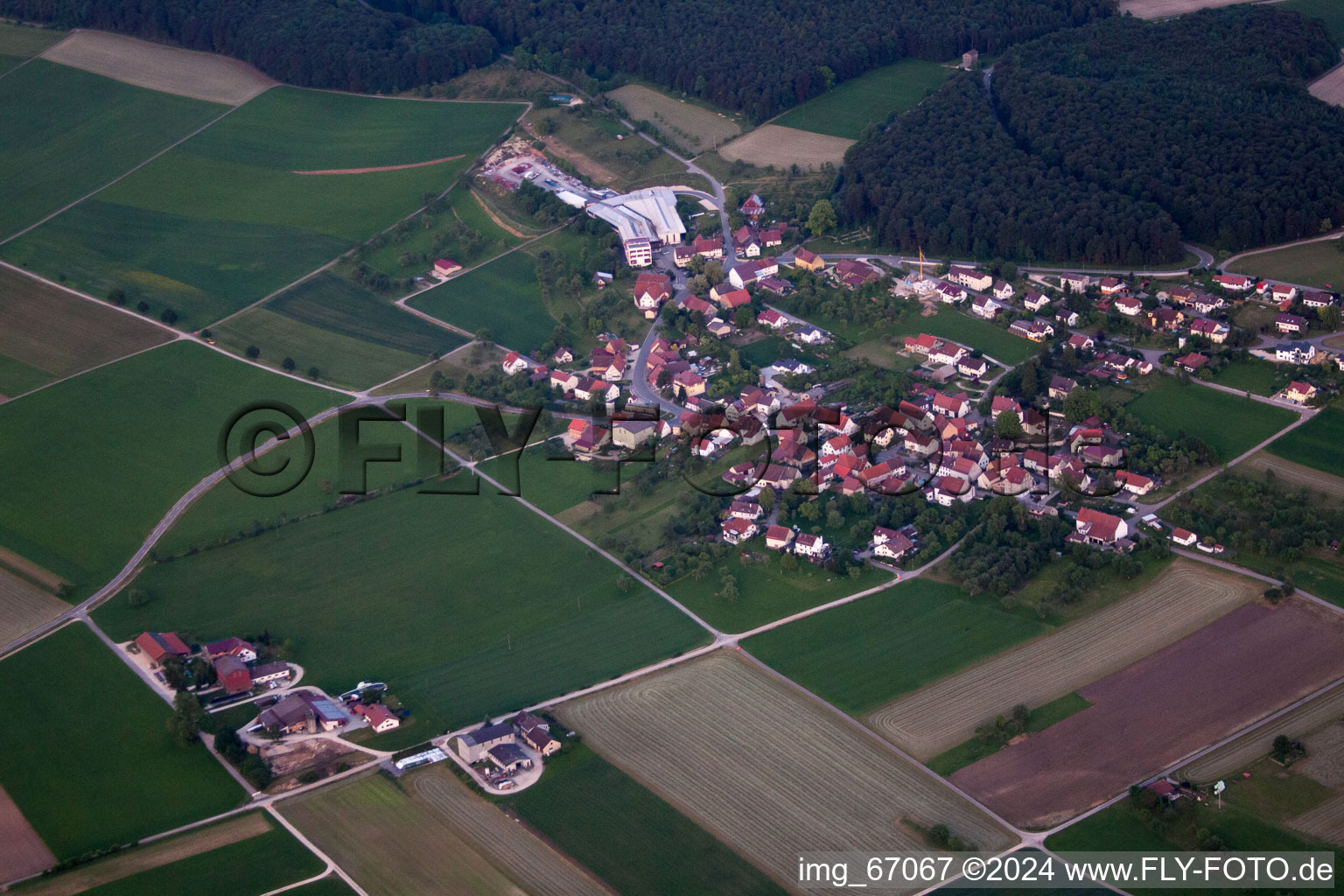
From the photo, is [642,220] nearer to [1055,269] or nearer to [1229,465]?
[1055,269]

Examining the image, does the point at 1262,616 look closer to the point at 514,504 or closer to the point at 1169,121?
the point at 514,504

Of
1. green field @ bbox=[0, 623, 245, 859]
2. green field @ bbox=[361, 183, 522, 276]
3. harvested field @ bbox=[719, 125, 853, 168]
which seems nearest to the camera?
green field @ bbox=[0, 623, 245, 859]

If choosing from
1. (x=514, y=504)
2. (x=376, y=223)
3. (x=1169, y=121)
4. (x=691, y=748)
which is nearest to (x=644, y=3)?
(x=376, y=223)

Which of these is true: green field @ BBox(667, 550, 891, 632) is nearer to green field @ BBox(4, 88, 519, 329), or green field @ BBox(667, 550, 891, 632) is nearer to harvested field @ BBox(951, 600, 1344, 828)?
harvested field @ BBox(951, 600, 1344, 828)

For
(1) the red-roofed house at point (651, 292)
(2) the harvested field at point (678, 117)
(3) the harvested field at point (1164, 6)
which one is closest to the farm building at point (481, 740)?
(1) the red-roofed house at point (651, 292)

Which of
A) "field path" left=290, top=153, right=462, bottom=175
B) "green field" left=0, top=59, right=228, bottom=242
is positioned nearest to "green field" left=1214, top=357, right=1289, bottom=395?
"field path" left=290, top=153, right=462, bottom=175

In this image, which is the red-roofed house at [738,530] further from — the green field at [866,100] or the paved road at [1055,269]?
the green field at [866,100]

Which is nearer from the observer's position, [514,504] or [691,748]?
[691,748]
